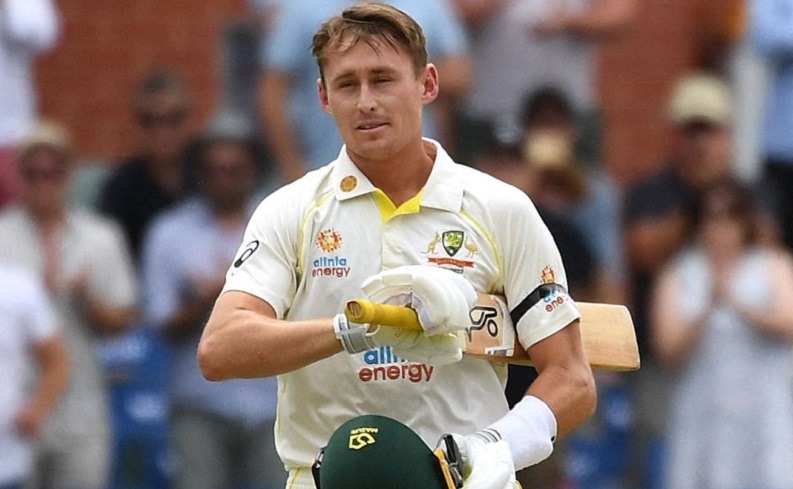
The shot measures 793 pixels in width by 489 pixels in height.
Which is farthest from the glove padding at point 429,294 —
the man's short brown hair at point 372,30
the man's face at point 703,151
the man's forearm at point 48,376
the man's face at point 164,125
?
the man's face at point 703,151

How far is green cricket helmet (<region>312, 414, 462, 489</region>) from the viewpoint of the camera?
12.2ft

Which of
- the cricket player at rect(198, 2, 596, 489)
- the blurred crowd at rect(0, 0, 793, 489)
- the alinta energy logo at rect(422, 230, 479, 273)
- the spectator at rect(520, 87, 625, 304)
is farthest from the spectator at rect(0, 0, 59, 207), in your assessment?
the alinta energy logo at rect(422, 230, 479, 273)

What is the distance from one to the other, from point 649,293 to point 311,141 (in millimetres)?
1857

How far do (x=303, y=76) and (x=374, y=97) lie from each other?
4.25 meters

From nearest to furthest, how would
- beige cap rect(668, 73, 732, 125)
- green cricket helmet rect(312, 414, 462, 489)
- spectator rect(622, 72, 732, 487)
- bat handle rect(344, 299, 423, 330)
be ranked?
bat handle rect(344, 299, 423, 330) < green cricket helmet rect(312, 414, 462, 489) < spectator rect(622, 72, 732, 487) < beige cap rect(668, 73, 732, 125)

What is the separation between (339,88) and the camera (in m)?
4.12

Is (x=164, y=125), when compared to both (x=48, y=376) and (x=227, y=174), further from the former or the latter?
(x=48, y=376)

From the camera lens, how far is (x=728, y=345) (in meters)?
8.91

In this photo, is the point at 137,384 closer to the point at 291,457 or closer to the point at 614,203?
the point at 614,203

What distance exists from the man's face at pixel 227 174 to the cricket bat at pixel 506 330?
4059mm

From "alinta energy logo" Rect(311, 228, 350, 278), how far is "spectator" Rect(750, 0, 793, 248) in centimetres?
512

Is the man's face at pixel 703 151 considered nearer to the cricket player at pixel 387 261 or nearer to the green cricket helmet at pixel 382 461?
the cricket player at pixel 387 261

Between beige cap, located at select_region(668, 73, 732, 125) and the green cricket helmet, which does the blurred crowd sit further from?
the green cricket helmet

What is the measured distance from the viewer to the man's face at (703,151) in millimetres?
9016
